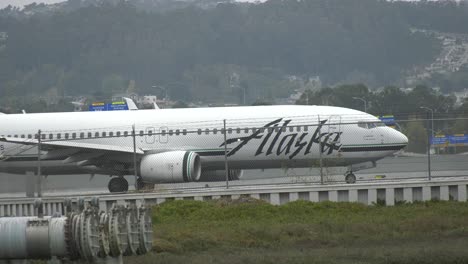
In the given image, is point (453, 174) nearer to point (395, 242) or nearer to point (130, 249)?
point (395, 242)

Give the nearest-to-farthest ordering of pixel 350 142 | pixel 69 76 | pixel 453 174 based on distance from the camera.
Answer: pixel 453 174
pixel 350 142
pixel 69 76

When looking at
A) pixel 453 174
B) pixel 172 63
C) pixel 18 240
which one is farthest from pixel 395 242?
pixel 172 63

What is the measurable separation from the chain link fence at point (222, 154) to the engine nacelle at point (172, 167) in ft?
0.10

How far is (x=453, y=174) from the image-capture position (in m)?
30.1

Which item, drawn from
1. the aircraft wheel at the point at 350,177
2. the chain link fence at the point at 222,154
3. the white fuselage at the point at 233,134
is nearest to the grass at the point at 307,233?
the aircraft wheel at the point at 350,177

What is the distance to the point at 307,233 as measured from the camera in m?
21.6

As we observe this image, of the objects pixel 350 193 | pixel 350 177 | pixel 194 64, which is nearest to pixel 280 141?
pixel 350 177

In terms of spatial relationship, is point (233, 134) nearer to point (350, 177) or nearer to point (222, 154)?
point (222, 154)

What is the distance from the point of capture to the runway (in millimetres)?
29297

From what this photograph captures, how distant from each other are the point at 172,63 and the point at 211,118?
14612cm

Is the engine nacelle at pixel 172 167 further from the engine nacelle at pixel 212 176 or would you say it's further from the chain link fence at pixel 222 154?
the engine nacelle at pixel 212 176

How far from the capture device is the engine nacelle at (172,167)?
3309 centimetres

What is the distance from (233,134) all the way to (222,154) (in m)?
0.73

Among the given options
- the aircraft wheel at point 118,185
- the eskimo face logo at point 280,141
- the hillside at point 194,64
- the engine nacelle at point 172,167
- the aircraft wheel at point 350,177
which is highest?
the hillside at point 194,64
